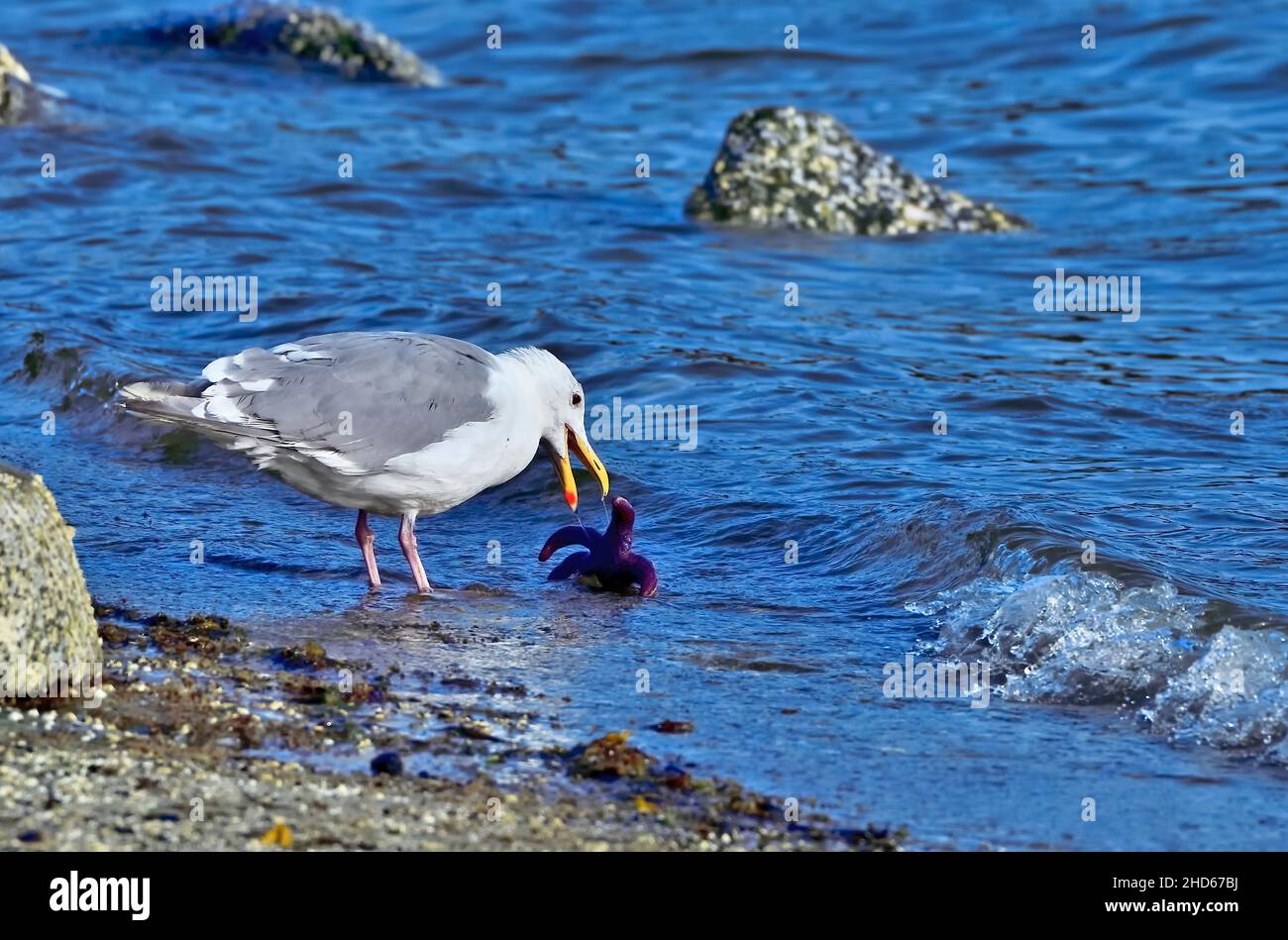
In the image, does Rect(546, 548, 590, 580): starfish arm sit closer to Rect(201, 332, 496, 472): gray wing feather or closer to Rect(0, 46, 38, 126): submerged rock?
Rect(201, 332, 496, 472): gray wing feather

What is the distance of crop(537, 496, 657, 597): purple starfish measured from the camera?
656cm

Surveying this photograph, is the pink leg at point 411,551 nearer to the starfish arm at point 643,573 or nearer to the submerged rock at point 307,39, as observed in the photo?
the starfish arm at point 643,573

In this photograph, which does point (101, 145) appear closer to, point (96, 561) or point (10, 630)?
point (96, 561)

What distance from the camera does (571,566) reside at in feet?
22.2

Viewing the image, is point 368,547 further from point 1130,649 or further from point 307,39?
point 307,39

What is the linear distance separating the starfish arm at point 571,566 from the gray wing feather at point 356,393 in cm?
75

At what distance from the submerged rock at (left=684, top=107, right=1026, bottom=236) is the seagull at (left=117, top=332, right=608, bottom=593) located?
7.02m

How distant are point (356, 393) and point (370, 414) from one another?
91 millimetres

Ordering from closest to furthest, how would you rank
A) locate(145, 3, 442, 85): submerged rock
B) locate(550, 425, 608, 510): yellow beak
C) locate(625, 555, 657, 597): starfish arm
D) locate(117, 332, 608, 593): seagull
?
locate(117, 332, 608, 593): seagull, locate(625, 555, 657, 597): starfish arm, locate(550, 425, 608, 510): yellow beak, locate(145, 3, 442, 85): submerged rock

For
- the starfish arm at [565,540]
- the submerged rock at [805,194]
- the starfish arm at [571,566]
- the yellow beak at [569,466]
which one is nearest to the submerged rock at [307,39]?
the submerged rock at [805,194]

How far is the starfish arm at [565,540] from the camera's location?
6.82m

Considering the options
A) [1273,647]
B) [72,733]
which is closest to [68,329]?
[72,733]

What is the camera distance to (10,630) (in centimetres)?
459

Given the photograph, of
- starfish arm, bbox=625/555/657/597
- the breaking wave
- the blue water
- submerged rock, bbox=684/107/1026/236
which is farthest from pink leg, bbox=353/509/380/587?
submerged rock, bbox=684/107/1026/236
